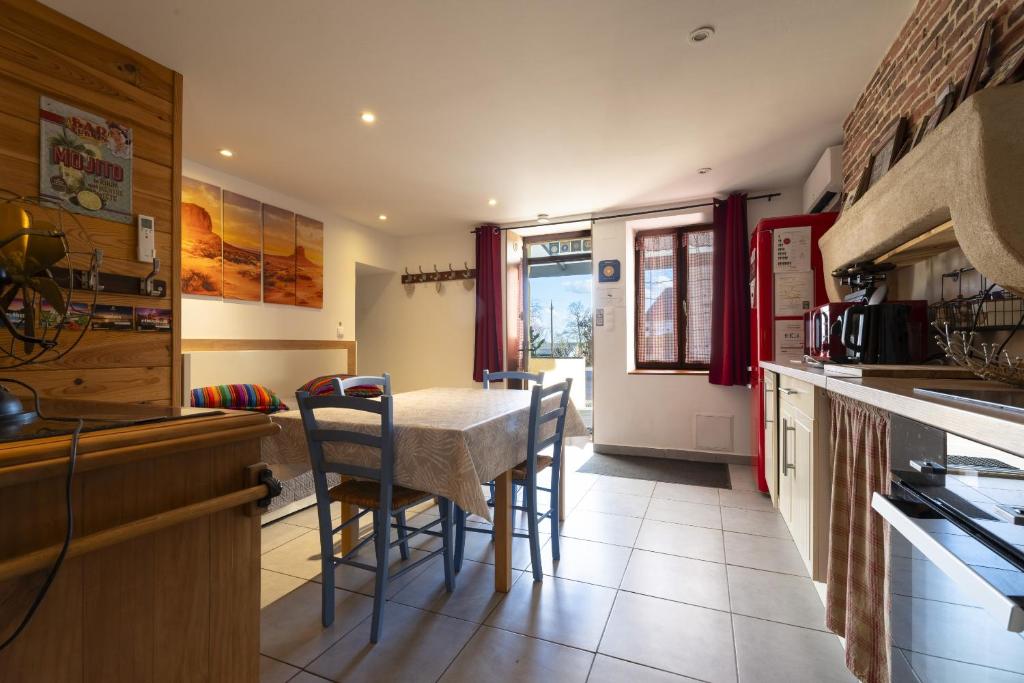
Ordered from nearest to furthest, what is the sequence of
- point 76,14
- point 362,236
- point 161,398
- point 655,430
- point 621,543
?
1. point 76,14
2. point 161,398
3. point 621,543
4. point 655,430
5. point 362,236

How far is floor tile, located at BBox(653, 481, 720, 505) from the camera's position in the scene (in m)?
3.23

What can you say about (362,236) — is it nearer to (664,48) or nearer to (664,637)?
(664,48)

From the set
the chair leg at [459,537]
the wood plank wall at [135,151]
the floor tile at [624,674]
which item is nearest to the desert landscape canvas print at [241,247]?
the wood plank wall at [135,151]

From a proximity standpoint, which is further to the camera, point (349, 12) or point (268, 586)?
point (268, 586)

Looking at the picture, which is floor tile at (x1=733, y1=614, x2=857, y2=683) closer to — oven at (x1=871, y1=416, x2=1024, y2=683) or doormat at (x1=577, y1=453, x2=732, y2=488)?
oven at (x1=871, y1=416, x2=1024, y2=683)

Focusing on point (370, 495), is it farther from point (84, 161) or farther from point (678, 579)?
point (84, 161)

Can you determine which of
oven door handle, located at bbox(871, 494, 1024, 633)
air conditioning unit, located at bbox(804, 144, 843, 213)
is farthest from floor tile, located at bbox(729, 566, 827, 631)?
air conditioning unit, located at bbox(804, 144, 843, 213)

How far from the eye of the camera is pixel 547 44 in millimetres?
2152

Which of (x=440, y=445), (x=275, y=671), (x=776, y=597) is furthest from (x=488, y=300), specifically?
(x=275, y=671)

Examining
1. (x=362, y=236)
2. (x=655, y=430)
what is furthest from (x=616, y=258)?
(x=362, y=236)

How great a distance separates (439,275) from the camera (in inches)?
219

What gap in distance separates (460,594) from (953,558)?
5.80 ft

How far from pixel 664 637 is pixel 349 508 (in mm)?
1572

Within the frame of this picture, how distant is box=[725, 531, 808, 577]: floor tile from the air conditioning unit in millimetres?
2342
